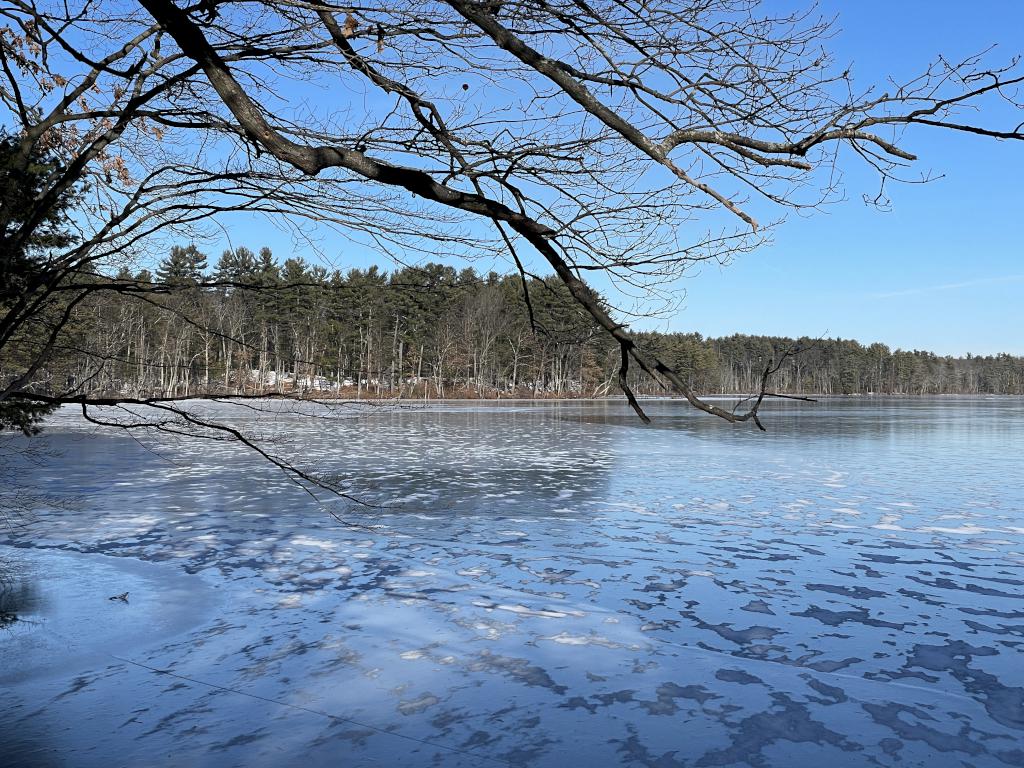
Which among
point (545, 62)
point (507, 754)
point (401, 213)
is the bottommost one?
point (507, 754)

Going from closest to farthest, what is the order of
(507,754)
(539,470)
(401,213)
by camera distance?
(401,213) → (507,754) → (539,470)

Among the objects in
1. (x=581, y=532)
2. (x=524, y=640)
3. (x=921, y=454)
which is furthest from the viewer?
(x=921, y=454)

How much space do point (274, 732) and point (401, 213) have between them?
2715 mm

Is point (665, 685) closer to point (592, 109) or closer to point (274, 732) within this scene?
point (274, 732)

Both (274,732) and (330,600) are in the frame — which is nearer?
(274,732)

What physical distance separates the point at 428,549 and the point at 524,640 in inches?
111

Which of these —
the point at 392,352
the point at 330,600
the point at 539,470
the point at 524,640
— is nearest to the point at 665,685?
the point at 524,640

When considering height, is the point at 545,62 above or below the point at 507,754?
Answer: above

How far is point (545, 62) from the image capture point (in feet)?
7.25

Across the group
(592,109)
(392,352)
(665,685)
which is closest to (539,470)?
(665,685)

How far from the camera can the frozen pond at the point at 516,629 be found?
150 inches

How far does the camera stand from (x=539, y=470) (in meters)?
14.7

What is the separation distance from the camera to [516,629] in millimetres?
5461

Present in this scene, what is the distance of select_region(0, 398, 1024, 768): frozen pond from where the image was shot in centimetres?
382
